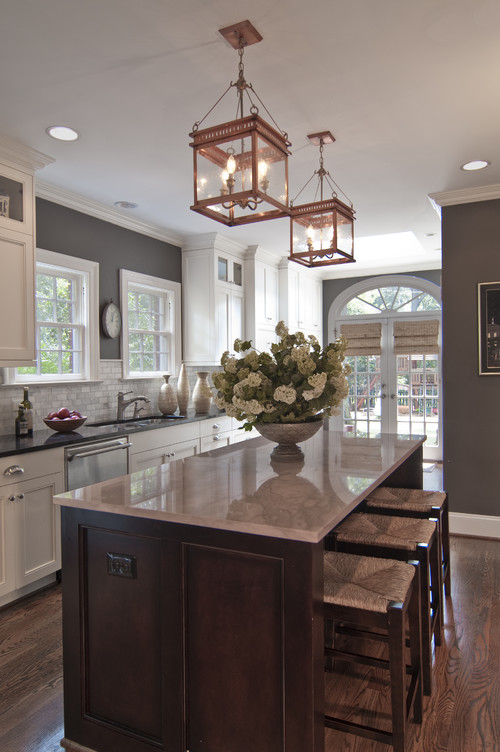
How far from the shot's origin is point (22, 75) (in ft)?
8.35

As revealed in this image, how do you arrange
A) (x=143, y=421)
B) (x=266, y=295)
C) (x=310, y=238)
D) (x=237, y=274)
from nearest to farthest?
(x=310, y=238) → (x=143, y=421) → (x=237, y=274) → (x=266, y=295)

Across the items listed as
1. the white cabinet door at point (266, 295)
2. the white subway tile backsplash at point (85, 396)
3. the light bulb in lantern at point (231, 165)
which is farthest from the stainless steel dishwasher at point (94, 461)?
the white cabinet door at point (266, 295)

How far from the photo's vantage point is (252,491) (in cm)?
182

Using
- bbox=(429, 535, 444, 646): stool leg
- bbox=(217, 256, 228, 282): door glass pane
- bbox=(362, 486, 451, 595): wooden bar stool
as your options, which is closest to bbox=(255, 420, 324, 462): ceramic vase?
bbox=(362, 486, 451, 595): wooden bar stool

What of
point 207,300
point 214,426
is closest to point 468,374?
point 214,426

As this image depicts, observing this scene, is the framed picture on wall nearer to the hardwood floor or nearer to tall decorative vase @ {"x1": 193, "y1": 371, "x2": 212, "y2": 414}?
the hardwood floor

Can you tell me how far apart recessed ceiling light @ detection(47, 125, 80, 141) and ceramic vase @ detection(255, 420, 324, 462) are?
7.01 feet

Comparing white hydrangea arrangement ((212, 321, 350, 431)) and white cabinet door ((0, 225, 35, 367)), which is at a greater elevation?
white cabinet door ((0, 225, 35, 367))

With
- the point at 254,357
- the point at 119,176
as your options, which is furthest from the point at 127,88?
the point at 254,357

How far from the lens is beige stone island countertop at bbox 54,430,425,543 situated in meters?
1.50

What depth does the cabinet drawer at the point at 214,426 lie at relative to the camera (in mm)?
4941

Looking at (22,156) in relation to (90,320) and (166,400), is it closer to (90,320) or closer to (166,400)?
(90,320)

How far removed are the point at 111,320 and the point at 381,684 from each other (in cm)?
353

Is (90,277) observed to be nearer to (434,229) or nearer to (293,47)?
(293,47)
